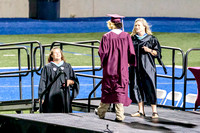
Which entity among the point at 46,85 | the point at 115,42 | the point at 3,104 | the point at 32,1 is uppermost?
the point at 32,1

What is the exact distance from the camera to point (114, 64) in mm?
6898

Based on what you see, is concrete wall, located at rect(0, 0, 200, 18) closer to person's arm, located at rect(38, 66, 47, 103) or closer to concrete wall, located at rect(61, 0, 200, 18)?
concrete wall, located at rect(61, 0, 200, 18)

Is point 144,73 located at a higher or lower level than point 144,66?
lower

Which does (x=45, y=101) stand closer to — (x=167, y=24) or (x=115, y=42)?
(x=115, y=42)

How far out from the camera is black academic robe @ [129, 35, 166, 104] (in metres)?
7.46

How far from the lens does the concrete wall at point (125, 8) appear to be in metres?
32.6

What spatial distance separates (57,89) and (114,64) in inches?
65.7

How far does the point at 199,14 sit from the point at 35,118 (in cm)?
2790

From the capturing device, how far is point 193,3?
1297 inches

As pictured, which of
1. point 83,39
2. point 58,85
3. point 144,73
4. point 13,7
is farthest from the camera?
point 13,7

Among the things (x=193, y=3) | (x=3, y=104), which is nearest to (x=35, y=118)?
(x=3, y=104)

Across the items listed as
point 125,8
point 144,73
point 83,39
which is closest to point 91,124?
point 144,73

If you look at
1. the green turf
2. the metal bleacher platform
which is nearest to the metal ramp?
the metal bleacher platform

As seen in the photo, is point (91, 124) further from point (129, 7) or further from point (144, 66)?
point (129, 7)
